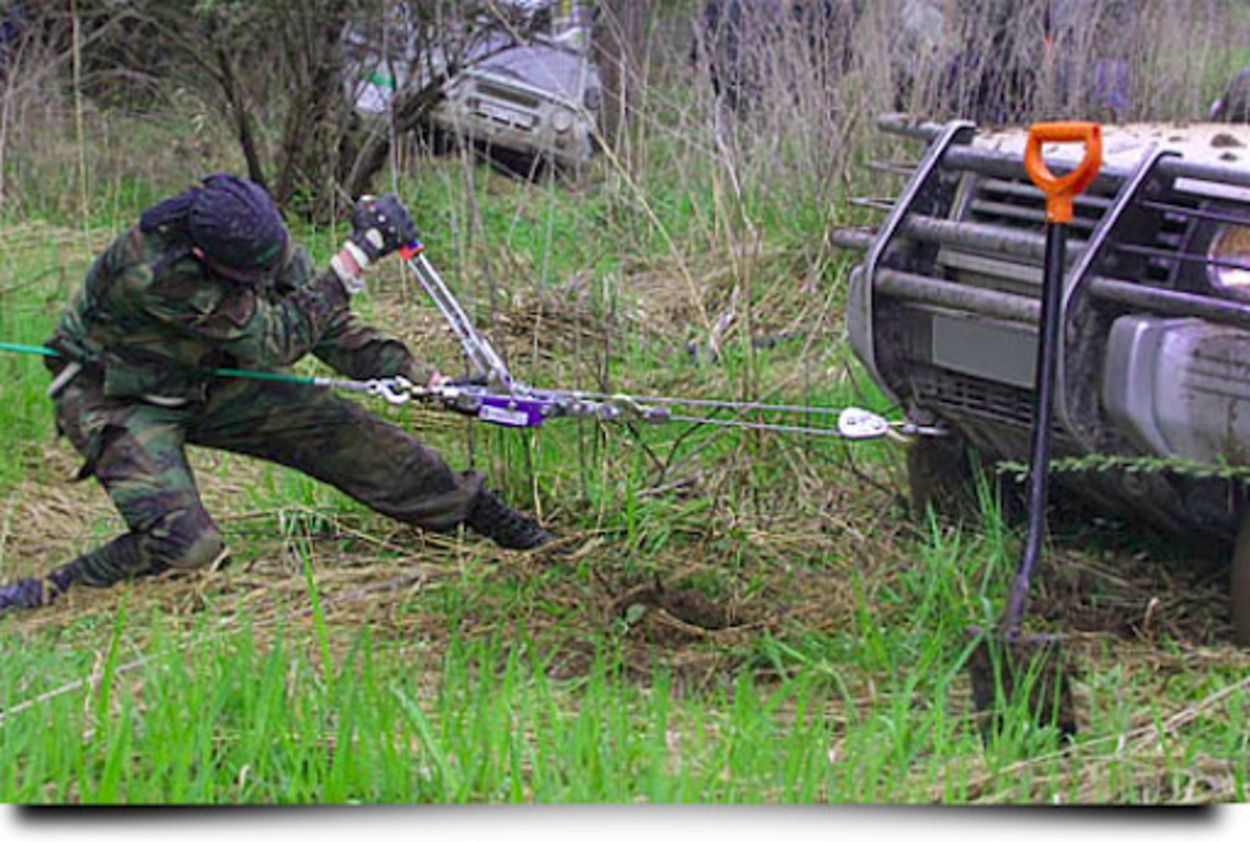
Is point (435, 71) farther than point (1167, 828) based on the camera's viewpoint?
Yes

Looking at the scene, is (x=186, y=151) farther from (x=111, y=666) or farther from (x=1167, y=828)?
(x=1167, y=828)

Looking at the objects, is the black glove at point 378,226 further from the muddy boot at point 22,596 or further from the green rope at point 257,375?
the muddy boot at point 22,596

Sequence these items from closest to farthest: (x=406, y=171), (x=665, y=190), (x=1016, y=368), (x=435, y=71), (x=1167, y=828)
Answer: (x=1167, y=828), (x=1016, y=368), (x=665, y=190), (x=406, y=171), (x=435, y=71)

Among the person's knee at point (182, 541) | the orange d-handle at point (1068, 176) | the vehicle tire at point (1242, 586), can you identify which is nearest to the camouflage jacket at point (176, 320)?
the person's knee at point (182, 541)

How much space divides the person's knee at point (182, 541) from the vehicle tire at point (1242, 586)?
8.38ft

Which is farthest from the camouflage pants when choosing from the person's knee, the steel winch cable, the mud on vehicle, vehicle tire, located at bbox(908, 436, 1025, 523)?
the mud on vehicle

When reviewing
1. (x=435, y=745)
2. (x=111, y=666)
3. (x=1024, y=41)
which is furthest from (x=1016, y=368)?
(x=1024, y=41)

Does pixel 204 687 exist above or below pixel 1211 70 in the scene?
below

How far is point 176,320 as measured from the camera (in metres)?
4.67

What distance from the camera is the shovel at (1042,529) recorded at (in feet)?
11.3

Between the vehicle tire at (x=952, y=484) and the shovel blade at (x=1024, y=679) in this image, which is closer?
the shovel blade at (x=1024, y=679)

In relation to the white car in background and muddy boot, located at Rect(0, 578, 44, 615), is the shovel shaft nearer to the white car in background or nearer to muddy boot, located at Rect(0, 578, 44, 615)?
A: muddy boot, located at Rect(0, 578, 44, 615)

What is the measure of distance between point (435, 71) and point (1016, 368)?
5203 millimetres

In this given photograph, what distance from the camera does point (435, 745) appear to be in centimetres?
321
